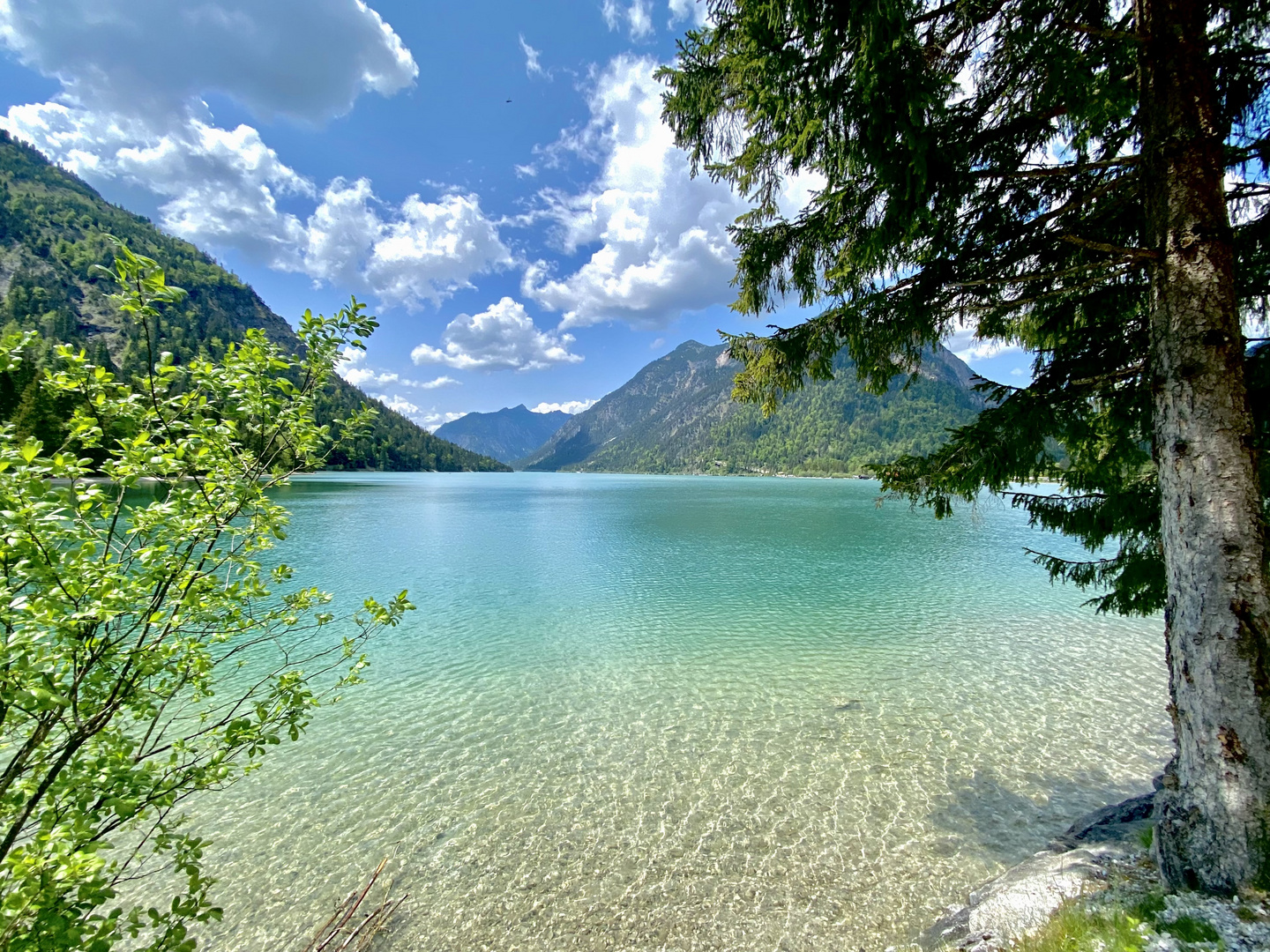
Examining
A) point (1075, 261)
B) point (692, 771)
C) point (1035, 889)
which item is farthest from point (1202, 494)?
point (692, 771)

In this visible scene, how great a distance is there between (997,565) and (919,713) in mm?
19330

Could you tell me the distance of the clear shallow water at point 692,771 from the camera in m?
5.27

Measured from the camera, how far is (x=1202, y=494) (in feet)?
10.9

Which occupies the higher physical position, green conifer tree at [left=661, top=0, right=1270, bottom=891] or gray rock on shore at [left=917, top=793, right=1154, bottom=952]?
green conifer tree at [left=661, top=0, right=1270, bottom=891]

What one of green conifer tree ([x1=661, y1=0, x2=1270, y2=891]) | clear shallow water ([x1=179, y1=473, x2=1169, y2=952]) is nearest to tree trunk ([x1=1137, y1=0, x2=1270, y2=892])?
green conifer tree ([x1=661, y1=0, x2=1270, y2=891])

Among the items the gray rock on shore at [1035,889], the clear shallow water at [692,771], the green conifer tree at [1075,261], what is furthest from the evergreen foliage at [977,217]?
the gray rock on shore at [1035,889]

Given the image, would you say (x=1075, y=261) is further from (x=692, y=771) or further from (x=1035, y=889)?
(x=692, y=771)

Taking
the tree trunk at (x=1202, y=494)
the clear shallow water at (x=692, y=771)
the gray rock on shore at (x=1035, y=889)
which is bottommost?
the clear shallow water at (x=692, y=771)

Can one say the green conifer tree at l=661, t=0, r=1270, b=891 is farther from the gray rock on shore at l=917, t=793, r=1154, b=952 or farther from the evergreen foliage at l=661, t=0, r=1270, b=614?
the gray rock on shore at l=917, t=793, r=1154, b=952

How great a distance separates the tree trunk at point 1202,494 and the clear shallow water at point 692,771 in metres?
1.80

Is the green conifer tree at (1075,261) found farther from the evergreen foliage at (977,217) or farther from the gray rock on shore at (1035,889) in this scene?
the gray rock on shore at (1035,889)

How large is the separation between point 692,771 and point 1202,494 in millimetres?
6597

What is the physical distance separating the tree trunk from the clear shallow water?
1.80 m

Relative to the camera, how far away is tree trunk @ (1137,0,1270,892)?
319 centimetres
